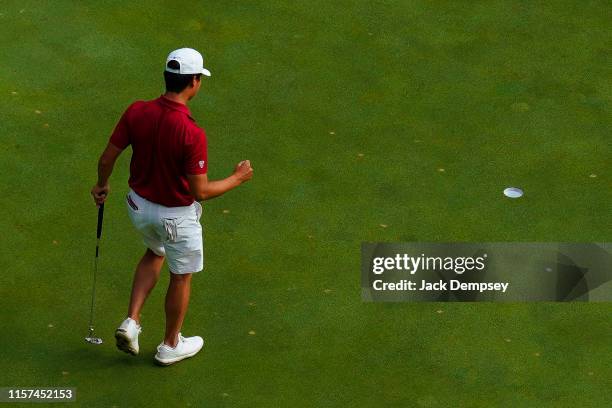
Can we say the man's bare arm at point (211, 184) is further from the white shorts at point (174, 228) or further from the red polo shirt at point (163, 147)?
the white shorts at point (174, 228)

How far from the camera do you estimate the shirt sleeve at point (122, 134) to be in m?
8.65

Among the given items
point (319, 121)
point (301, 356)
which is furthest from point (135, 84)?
point (301, 356)

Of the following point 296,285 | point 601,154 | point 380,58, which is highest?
point 380,58

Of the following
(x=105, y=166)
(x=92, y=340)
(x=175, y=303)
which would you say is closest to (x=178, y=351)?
(x=175, y=303)

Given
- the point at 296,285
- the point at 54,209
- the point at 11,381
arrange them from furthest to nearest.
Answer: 1. the point at 54,209
2. the point at 296,285
3. the point at 11,381

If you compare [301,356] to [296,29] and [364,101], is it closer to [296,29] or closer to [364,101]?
[364,101]

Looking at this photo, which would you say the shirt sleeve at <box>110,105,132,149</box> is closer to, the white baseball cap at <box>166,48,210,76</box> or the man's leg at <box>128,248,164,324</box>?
the white baseball cap at <box>166,48,210,76</box>

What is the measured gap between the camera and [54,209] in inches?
424

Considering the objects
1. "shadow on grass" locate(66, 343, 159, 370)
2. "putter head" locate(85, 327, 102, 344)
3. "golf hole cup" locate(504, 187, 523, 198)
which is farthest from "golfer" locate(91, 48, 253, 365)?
"golf hole cup" locate(504, 187, 523, 198)

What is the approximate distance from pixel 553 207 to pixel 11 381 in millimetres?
4719

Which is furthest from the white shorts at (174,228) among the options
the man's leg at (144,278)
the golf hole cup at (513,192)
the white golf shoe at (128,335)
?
the golf hole cup at (513,192)

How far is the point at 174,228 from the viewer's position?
880cm

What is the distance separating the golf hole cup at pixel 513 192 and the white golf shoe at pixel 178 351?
10.6 feet

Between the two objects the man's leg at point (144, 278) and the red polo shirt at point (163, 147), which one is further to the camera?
the man's leg at point (144, 278)
